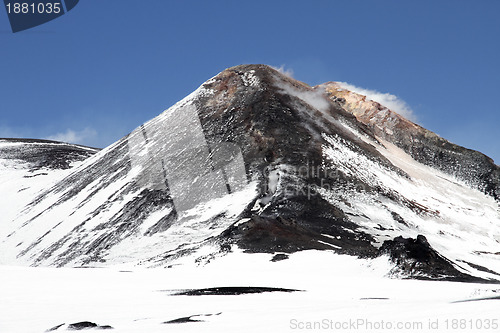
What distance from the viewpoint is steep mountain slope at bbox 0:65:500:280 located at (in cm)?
5722

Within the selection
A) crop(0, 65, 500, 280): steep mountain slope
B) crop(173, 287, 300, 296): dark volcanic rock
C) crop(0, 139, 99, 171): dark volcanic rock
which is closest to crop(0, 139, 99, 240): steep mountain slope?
crop(0, 139, 99, 171): dark volcanic rock

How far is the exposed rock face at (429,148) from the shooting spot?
338 feet

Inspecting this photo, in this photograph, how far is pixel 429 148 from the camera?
362 ft

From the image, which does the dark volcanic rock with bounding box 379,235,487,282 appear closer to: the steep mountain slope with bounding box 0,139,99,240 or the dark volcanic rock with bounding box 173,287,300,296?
the dark volcanic rock with bounding box 173,287,300,296

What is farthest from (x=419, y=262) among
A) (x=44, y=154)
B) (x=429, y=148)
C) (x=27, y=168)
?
(x=44, y=154)

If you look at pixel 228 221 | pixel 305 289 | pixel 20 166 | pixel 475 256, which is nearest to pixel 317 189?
pixel 228 221

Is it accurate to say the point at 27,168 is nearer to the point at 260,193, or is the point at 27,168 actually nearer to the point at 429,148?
the point at 260,193

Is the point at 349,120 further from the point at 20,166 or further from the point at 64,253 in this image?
the point at 20,166

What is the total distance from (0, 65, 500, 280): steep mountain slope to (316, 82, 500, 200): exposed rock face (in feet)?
1.37

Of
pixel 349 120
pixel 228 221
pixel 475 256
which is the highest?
pixel 349 120

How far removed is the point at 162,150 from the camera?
8788cm

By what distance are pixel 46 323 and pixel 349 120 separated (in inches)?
3452

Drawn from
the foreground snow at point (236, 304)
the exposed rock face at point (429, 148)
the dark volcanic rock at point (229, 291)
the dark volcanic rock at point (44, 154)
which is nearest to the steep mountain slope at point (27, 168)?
the dark volcanic rock at point (44, 154)

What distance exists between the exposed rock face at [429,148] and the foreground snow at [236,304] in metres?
73.0
